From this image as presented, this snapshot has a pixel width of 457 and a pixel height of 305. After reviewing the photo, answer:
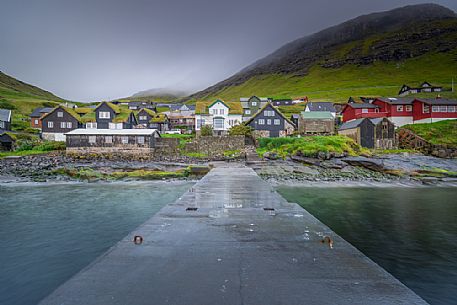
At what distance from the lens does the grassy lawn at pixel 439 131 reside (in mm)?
48781

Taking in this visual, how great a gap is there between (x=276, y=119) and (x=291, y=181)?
30127 mm

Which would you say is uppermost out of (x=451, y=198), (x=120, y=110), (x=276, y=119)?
(x=120, y=110)

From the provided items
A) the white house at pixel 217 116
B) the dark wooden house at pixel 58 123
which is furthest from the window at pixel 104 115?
the white house at pixel 217 116

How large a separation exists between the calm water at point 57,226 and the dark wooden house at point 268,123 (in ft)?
113

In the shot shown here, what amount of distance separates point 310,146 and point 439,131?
28.8m

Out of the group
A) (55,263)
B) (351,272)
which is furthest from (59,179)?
(351,272)

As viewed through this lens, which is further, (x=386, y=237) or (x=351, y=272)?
(x=386, y=237)

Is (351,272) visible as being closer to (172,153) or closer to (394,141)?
(172,153)

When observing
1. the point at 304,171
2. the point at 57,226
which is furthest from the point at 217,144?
the point at 57,226

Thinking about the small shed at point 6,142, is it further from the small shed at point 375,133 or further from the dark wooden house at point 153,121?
the small shed at point 375,133

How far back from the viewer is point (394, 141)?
53.3 meters

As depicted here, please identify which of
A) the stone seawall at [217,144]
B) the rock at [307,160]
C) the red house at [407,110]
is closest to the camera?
the rock at [307,160]

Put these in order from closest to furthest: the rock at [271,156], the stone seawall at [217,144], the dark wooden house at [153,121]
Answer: the rock at [271,156] < the stone seawall at [217,144] < the dark wooden house at [153,121]

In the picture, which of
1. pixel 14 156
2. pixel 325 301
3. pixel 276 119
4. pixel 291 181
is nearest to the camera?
pixel 325 301
